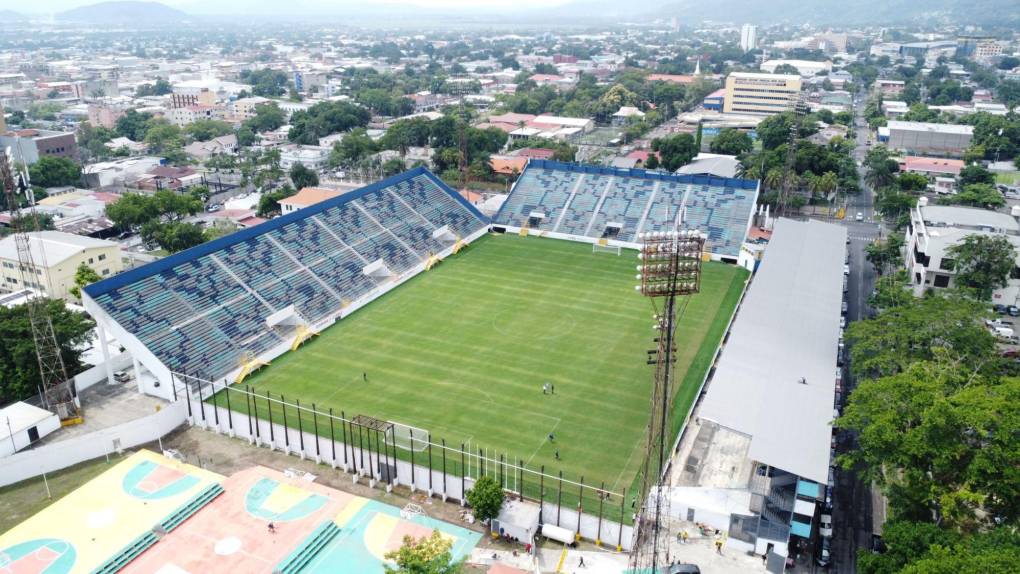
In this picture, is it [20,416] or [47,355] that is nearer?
[20,416]

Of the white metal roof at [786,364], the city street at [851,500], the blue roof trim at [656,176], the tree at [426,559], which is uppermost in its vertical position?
the blue roof trim at [656,176]

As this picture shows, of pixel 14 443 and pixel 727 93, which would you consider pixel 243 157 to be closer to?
pixel 14 443

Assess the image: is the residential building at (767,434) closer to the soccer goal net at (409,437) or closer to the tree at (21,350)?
the soccer goal net at (409,437)

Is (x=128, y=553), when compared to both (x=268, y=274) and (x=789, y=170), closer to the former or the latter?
(x=268, y=274)

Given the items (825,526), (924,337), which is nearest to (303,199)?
(924,337)

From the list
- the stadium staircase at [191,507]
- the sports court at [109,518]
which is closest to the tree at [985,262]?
the stadium staircase at [191,507]

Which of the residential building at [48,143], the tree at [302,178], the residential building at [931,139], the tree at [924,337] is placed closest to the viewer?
the tree at [924,337]

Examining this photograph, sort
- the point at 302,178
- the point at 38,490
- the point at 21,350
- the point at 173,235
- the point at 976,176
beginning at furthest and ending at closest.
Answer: the point at 302,178
the point at 976,176
the point at 173,235
the point at 21,350
the point at 38,490
